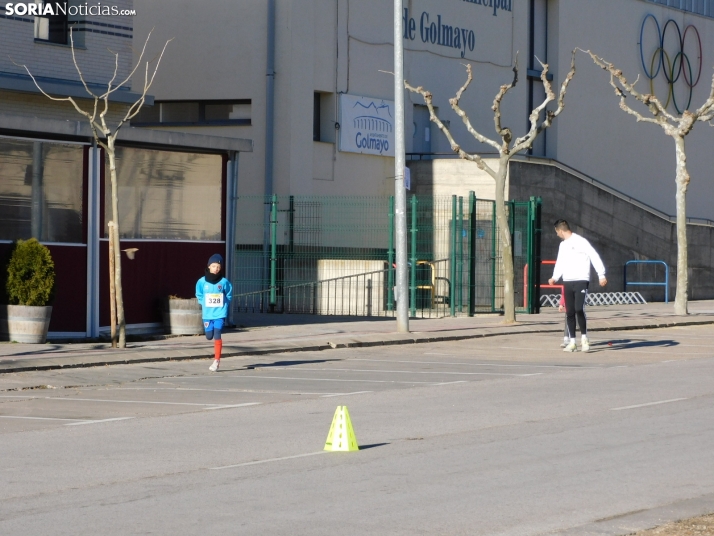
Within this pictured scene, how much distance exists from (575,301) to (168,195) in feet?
24.7

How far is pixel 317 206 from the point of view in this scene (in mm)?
28328

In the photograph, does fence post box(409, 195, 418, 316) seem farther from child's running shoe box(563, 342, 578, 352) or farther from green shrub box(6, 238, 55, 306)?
green shrub box(6, 238, 55, 306)

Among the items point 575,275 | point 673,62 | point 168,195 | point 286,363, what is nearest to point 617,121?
point 673,62

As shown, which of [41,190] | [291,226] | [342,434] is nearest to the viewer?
[342,434]

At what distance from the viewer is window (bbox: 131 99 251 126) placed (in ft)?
102

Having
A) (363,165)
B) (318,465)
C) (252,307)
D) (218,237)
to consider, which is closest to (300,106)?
(363,165)

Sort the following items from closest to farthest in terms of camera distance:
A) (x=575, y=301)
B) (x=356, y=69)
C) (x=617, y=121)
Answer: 1. (x=575, y=301)
2. (x=356, y=69)
3. (x=617, y=121)

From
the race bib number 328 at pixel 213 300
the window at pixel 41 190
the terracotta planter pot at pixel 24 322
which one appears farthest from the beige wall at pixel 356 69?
the race bib number 328 at pixel 213 300

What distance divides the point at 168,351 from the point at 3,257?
10.1 ft

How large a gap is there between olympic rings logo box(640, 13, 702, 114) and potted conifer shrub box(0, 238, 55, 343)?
2859cm

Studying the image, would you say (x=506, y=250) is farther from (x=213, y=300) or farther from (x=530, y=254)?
(x=213, y=300)

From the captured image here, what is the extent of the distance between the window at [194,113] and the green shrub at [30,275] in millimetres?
13124

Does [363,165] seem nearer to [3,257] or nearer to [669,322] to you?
[669,322]

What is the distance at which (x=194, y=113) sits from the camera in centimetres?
3166
